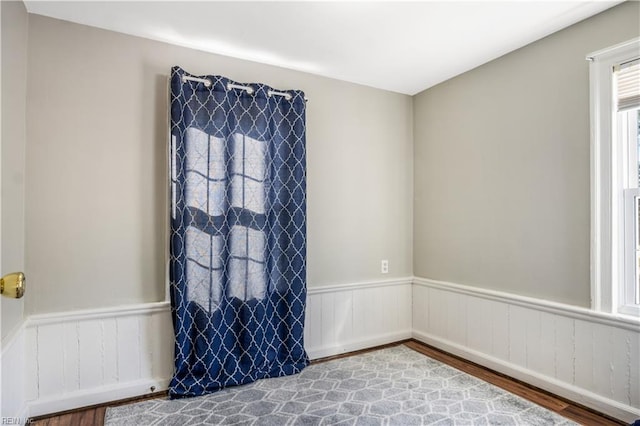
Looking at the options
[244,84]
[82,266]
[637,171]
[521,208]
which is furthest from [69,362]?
[637,171]

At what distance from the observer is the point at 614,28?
2121 mm

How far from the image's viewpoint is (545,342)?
2.43m

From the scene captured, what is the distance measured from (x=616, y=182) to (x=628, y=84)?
0.54m

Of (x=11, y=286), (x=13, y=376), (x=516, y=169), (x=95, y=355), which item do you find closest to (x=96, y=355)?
(x=95, y=355)

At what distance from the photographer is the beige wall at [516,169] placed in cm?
227

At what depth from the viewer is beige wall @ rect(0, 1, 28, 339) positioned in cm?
171

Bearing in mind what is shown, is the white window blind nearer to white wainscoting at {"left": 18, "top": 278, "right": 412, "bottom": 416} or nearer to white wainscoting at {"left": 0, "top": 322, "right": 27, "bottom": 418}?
white wainscoting at {"left": 18, "top": 278, "right": 412, "bottom": 416}

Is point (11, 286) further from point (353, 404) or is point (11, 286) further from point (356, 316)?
point (356, 316)

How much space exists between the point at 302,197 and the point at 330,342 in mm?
1213

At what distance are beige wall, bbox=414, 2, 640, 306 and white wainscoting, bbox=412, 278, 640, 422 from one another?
0.35 ft

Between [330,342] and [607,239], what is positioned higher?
[607,239]

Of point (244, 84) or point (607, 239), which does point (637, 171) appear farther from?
point (244, 84)

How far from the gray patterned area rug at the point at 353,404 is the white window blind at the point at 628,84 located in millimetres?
1776

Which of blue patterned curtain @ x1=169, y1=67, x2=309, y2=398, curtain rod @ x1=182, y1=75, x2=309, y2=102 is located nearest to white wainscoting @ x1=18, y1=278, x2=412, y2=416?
blue patterned curtain @ x1=169, y1=67, x2=309, y2=398
